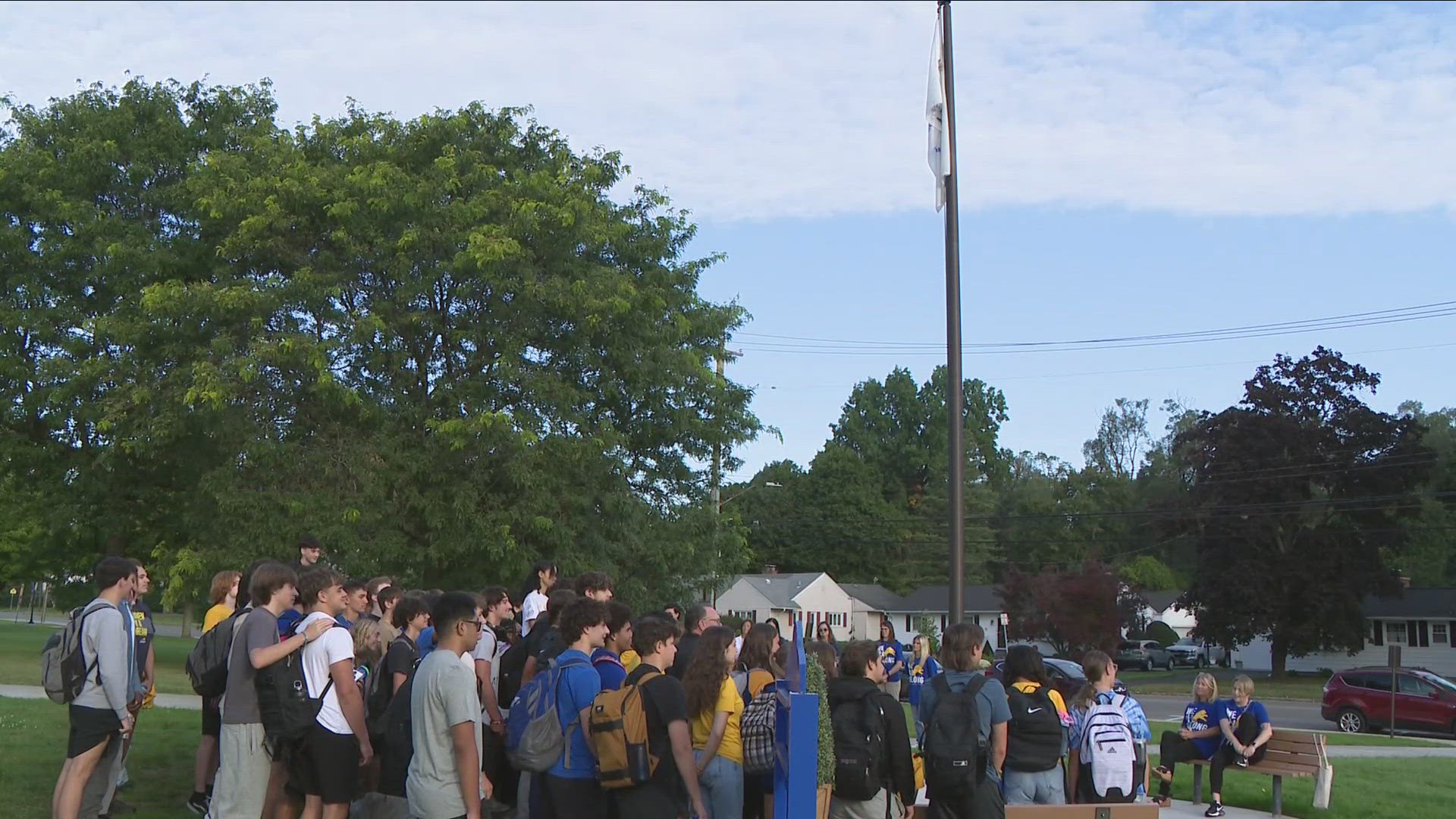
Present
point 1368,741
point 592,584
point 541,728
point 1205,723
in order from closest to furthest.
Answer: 1. point 541,728
2. point 592,584
3. point 1205,723
4. point 1368,741

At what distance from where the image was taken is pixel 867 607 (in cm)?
8619

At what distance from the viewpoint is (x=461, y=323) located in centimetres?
2272

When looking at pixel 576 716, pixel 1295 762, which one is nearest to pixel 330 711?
pixel 576 716

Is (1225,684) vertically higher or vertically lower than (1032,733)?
lower

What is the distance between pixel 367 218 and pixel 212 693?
15542mm

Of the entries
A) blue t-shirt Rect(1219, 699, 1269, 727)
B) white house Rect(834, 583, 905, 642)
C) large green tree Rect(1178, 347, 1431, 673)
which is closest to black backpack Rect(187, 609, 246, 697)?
blue t-shirt Rect(1219, 699, 1269, 727)

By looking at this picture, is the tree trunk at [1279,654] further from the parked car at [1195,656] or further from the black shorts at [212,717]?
the black shorts at [212,717]

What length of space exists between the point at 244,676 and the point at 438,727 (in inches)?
69.4

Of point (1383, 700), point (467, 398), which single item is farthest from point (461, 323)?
point (1383, 700)

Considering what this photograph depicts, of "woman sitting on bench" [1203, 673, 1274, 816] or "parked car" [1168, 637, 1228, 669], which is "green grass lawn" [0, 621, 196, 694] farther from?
"parked car" [1168, 637, 1228, 669]

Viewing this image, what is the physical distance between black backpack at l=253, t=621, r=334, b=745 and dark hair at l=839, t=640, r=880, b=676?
2.85 meters

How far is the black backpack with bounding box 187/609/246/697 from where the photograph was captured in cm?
759

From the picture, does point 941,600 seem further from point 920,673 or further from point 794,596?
point 920,673

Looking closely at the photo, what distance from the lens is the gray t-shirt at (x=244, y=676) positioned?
274 inches
